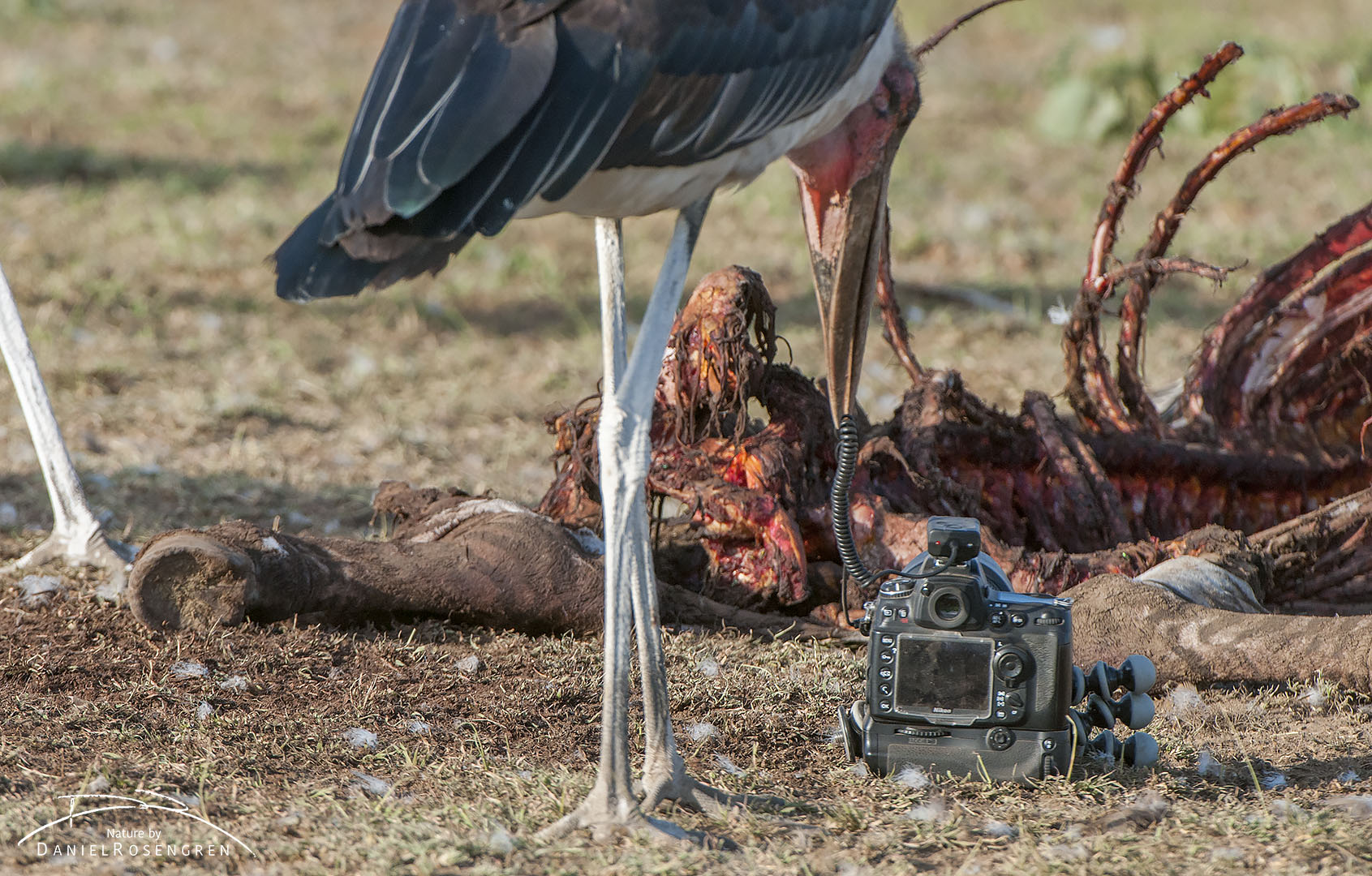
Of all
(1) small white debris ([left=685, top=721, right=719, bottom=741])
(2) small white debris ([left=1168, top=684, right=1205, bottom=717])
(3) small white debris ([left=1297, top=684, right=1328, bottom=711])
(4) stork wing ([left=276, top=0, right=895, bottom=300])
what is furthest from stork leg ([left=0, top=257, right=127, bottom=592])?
(3) small white debris ([left=1297, top=684, right=1328, bottom=711])

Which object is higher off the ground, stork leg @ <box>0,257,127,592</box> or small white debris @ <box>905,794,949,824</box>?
stork leg @ <box>0,257,127,592</box>

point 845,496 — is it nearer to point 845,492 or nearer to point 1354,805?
point 845,492

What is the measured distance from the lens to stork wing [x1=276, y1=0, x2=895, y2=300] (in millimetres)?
2207

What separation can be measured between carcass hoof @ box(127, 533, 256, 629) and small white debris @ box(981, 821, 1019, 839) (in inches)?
62.9

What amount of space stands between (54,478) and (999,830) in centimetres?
241

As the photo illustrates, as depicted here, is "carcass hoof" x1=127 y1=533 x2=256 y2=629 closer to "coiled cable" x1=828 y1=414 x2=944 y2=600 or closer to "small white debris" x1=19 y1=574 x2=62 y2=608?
"small white debris" x1=19 y1=574 x2=62 y2=608

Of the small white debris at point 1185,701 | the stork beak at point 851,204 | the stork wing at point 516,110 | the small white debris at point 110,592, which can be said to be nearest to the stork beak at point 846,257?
the stork beak at point 851,204

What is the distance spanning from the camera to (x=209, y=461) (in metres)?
4.95

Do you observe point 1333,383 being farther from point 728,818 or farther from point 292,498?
point 292,498

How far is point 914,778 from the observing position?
2719 mm

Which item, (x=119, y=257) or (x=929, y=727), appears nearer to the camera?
(x=929, y=727)

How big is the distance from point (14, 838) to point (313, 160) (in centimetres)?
686

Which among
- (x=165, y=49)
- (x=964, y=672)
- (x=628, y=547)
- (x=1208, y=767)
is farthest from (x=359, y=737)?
(x=165, y=49)

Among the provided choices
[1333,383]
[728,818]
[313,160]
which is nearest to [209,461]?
[728,818]
